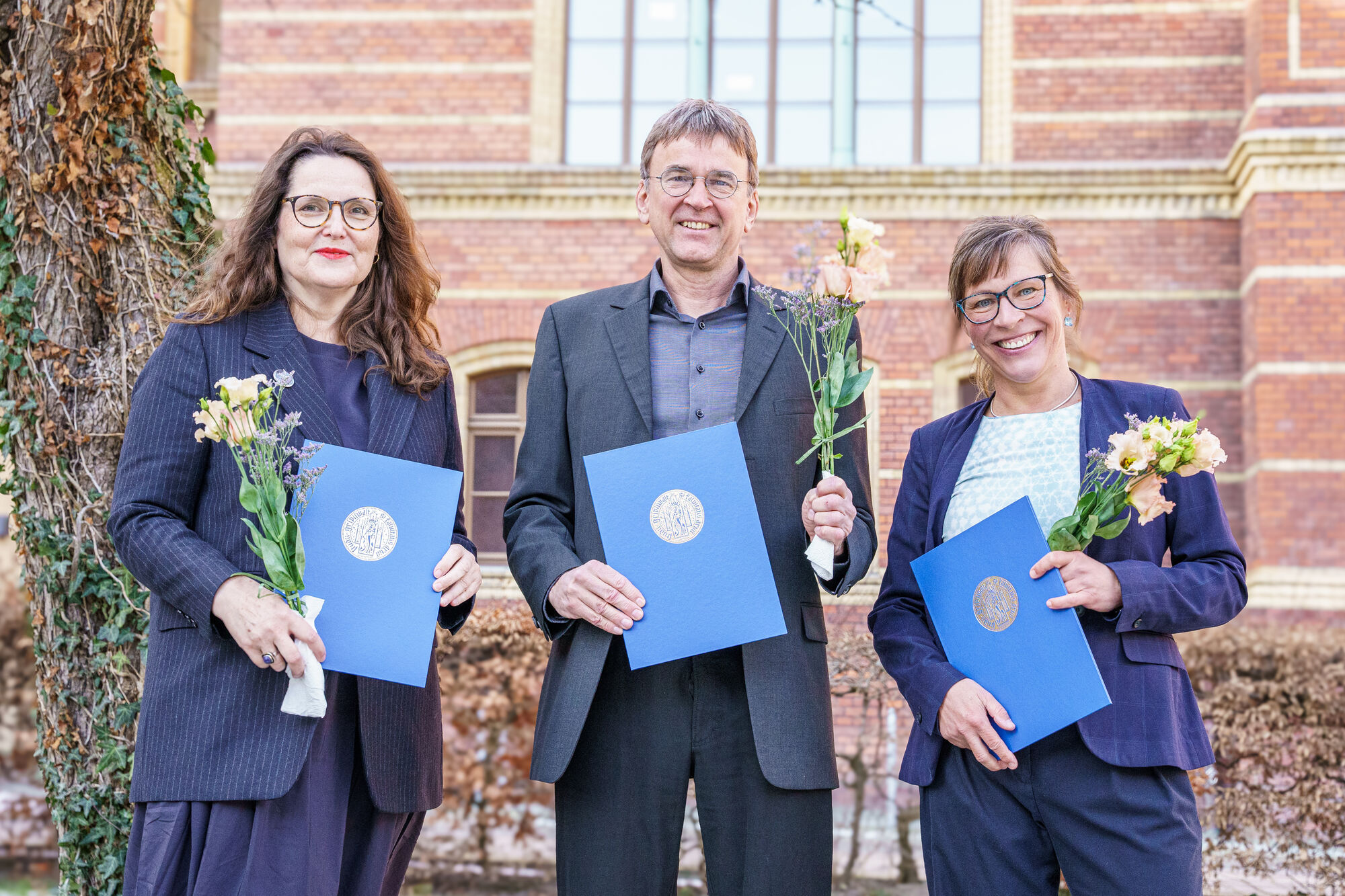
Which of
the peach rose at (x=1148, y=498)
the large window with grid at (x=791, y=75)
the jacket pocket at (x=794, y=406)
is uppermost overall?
the large window with grid at (x=791, y=75)

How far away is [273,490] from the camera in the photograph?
2184 mm

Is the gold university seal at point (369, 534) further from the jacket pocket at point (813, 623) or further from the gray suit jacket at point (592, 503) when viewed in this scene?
the jacket pocket at point (813, 623)

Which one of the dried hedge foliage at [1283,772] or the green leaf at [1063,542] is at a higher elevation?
the green leaf at [1063,542]

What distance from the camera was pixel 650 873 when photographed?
8.30 feet

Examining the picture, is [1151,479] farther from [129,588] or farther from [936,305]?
[936,305]

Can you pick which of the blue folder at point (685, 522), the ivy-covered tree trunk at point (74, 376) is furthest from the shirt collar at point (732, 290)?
the ivy-covered tree trunk at point (74, 376)

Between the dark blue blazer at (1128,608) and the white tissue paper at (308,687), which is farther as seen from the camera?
the dark blue blazer at (1128,608)

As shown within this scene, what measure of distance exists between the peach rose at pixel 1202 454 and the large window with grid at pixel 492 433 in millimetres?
8299

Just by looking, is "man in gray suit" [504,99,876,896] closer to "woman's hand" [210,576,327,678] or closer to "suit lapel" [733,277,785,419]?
"suit lapel" [733,277,785,419]

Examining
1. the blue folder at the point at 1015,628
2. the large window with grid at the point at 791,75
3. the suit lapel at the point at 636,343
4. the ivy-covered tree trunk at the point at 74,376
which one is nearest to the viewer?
the blue folder at the point at 1015,628

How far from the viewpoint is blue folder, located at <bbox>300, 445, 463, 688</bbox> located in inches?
90.3

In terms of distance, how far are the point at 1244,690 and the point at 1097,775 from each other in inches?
138

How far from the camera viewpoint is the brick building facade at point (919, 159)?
9383 millimetres

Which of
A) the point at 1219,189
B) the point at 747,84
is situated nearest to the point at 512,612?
the point at 747,84
